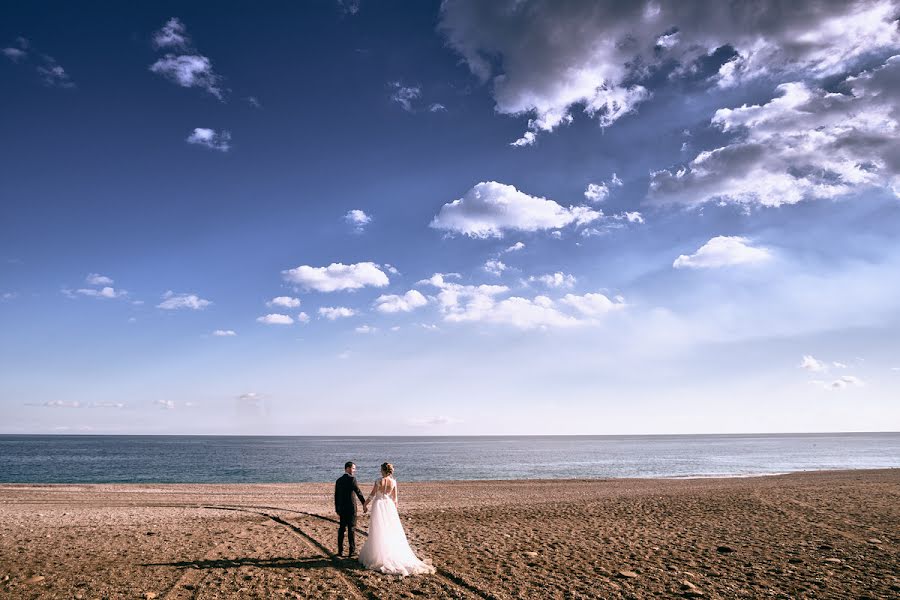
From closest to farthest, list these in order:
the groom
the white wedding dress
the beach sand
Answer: the beach sand → the white wedding dress → the groom

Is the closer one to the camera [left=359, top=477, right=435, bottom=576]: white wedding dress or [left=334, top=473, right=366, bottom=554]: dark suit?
[left=359, top=477, right=435, bottom=576]: white wedding dress

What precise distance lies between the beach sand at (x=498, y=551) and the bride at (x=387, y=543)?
37 cm

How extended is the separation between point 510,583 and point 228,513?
16976 millimetres

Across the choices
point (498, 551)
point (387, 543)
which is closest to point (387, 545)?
point (387, 543)

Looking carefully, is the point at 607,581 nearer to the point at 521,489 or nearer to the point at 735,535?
the point at 735,535

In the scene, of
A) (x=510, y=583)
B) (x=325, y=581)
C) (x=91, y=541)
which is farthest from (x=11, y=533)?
(x=510, y=583)

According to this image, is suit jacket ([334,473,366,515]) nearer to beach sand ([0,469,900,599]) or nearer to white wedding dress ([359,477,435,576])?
white wedding dress ([359,477,435,576])

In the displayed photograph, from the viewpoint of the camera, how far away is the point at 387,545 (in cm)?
1195

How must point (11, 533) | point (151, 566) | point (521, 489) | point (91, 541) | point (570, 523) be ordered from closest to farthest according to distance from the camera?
point (151, 566)
point (91, 541)
point (11, 533)
point (570, 523)
point (521, 489)

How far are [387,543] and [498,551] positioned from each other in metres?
3.63

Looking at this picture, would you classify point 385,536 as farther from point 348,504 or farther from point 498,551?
point 498,551

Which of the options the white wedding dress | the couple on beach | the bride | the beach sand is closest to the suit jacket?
the couple on beach

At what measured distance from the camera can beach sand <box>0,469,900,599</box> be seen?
10516 mm

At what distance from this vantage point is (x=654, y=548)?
1417cm
